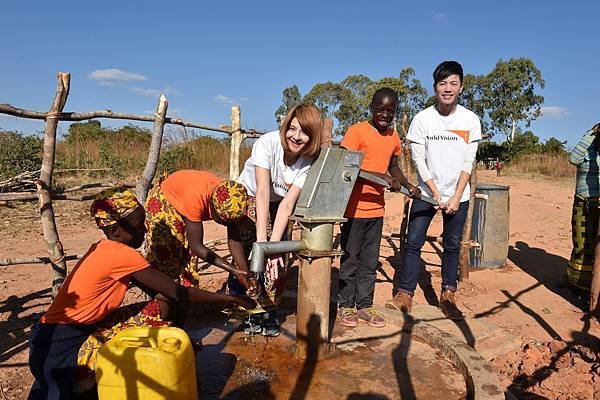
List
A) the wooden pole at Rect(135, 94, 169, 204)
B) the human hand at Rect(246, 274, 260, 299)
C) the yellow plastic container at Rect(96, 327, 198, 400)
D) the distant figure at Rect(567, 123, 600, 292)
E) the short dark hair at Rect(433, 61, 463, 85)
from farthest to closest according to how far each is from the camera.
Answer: the distant figure at Rect(567, 123, 600, 292) < the wooden pole at Rect(135, 94, 169, 204) < the short dark hair at Rect(433, 61, 463, 85) < the human hand at Rect(246, 274, 260, 299) < the yellow plastic container at Rect(96, 327, 198, 400)

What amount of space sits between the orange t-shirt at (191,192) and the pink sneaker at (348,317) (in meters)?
1.09

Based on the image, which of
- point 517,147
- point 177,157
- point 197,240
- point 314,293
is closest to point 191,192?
point 197,240

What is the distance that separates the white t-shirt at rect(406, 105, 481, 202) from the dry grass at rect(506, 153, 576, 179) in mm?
14259

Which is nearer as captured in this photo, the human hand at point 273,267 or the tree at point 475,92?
the human hand at point 273,267

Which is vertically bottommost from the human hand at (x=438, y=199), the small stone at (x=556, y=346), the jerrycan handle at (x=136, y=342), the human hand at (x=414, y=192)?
the small stone at (x=556, y=346)

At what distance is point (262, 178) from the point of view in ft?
7.95

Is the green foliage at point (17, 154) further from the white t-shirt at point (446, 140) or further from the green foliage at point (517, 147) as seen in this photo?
the green foliage at point (517, 147)

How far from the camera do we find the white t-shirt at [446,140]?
3.22m

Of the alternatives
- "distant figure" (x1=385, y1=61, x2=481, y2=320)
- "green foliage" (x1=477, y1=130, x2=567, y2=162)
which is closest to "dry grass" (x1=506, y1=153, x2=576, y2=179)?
"green foliage" (x1=477, y1=130, x2=567, y2=162)

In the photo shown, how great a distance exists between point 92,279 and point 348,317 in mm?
1582

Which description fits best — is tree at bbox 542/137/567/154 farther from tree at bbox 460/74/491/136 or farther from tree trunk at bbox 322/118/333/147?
tree trunk at bbox 322/118/333/147

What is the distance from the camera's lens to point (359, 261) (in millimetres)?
2988

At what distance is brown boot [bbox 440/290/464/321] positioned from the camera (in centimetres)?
331

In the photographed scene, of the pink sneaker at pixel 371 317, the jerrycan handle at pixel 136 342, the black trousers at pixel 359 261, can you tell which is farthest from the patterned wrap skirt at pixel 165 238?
the pink sneaker at pixel 371 317
